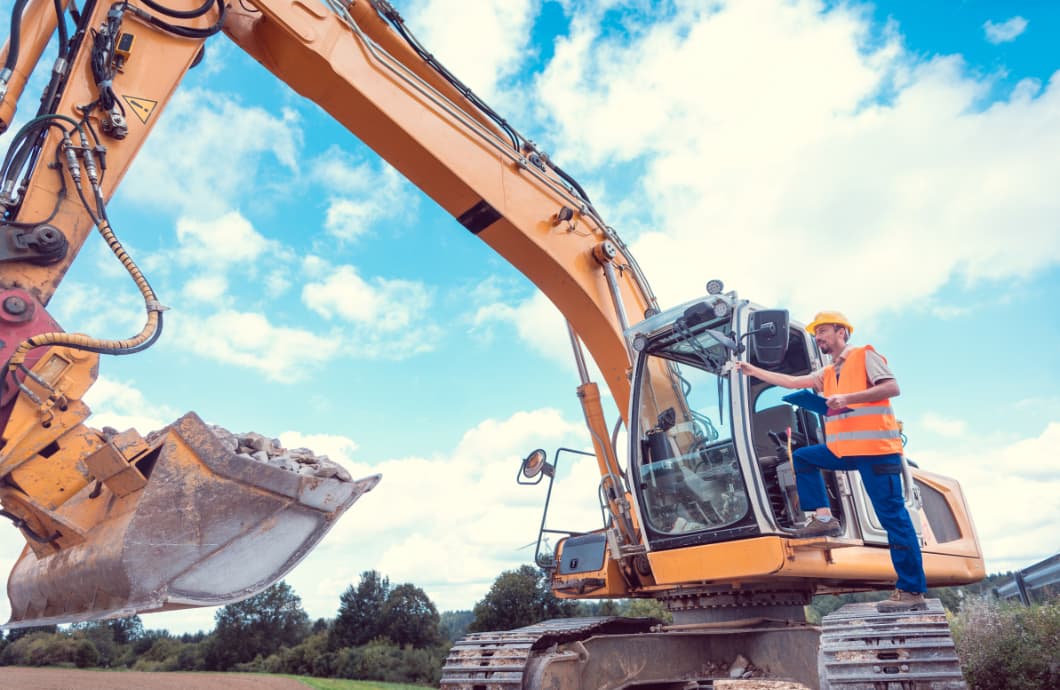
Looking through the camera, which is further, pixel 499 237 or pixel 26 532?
→ pixel 499 237

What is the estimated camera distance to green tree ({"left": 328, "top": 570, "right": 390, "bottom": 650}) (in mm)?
19094

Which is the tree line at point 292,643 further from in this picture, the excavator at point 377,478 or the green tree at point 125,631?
the excavator at point 377,478

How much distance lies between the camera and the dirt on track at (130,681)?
12.3 m

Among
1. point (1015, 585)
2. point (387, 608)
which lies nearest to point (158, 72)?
point (1015, 585)

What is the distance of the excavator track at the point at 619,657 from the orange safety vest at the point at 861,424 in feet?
4.64

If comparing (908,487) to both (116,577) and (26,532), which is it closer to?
(116,577)

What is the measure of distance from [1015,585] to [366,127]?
11.3m

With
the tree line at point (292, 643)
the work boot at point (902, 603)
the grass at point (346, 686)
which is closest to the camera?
the work boot at point (902, 603)

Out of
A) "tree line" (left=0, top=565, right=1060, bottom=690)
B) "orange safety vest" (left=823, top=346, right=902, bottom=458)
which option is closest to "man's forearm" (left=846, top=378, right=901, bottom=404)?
"orange safety vest" (left=823, top=346, right=902, bottom=458)

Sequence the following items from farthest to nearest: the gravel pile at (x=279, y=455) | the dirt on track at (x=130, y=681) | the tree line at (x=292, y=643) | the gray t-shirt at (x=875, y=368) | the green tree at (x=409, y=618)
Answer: the green tree at (x=409, y=618), the tree line at (x=292, y=643), the dirt on track at (x=130, y=681), the gravel pile at (x=279, y=455), the gray t-shirt at (x=875, y=368)

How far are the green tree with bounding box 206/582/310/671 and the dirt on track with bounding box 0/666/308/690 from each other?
4824 millimetres

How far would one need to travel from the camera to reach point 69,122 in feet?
13.6

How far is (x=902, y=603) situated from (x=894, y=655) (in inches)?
11.9

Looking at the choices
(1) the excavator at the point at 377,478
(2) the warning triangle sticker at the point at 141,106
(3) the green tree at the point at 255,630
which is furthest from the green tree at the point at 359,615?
(2) the warning triangle sticker at the point at 141,106
